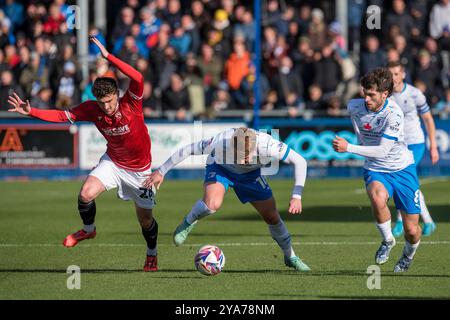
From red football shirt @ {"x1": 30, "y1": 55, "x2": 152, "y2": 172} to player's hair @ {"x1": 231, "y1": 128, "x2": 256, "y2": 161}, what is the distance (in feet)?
3.79

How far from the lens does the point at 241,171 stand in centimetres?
1119

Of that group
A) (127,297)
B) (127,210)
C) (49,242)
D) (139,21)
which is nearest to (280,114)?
(139,21)

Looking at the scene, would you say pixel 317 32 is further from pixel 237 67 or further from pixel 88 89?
pixel 88 89

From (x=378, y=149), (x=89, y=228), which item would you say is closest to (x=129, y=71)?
(x=89, y=228)

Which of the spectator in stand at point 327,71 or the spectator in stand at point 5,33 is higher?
the spectator in stand at point 5,33

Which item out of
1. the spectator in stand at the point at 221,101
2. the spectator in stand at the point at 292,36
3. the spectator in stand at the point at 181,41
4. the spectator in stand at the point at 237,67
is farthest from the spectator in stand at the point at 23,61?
the spectator in stand at the point at 292,36

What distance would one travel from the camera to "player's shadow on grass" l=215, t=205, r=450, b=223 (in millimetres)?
16922

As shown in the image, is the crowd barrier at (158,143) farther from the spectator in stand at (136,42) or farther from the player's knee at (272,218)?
the player's knee at (272,218)

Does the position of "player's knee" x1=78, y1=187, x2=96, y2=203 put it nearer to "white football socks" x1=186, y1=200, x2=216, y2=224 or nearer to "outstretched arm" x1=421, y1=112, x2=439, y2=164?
"white football socks" x1=186, y1=200, x2=216, y2=224

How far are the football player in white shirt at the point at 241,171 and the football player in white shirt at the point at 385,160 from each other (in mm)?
848

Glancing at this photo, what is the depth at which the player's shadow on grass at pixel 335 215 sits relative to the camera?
1692 cm

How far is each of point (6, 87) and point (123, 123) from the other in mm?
14353
